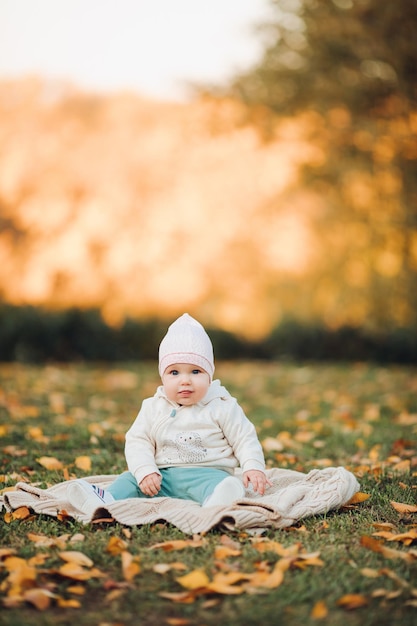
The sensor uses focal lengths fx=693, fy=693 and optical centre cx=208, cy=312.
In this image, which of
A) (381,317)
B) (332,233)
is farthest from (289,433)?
(332,233)

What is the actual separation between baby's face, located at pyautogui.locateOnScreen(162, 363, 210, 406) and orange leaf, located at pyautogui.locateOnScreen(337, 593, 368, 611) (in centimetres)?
127

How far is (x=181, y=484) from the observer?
3236mm

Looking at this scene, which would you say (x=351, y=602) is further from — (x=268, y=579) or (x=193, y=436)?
(x=193, y=436)

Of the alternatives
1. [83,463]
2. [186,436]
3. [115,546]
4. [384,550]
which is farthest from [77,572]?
[83,463]

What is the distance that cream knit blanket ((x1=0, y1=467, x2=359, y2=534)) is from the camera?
2.88m

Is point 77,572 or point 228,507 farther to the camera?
point 228,507

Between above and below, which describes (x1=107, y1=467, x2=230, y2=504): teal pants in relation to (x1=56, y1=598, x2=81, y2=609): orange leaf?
above

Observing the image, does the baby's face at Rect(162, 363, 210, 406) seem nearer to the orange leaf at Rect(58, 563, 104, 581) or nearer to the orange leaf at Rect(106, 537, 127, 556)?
the orange leaf at Rect(106, 537, 127, 556)

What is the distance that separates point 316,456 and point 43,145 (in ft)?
47.6

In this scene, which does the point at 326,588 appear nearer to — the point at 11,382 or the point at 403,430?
the point at 403,430

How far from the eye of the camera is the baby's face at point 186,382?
127 inches

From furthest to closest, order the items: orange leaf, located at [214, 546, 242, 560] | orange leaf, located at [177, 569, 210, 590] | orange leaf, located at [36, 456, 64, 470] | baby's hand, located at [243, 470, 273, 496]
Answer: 1. orange leaf, located at [36, 456, 64, 470]
2. baby's hand, located at [243, 470, 273, 496]
3. orange leaf, located at [214, 546, 242, 560]
4. orange leaf, located at [177, 569, 210, 590]

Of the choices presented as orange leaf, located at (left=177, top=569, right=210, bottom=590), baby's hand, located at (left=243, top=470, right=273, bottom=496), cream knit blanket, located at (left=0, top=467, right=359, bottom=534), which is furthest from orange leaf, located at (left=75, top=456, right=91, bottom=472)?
orange leaf, located at (left=177, top=569, right=210, bottom=590)

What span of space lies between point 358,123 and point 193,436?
9.46 m
